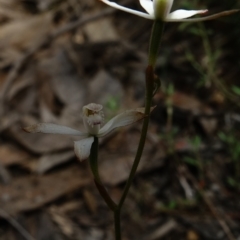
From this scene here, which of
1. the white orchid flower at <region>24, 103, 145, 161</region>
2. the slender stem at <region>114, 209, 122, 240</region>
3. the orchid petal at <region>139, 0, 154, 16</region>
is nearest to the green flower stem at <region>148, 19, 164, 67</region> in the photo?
the orchid petal at <region>139, 0, 154, 16</region>

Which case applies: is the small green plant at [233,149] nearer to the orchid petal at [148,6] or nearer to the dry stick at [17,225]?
the dry stick at [17,225]

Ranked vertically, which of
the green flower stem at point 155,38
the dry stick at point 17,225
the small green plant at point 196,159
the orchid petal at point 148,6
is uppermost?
the orchid petal at point 148,6

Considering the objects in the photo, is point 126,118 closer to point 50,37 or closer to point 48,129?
point 48,129

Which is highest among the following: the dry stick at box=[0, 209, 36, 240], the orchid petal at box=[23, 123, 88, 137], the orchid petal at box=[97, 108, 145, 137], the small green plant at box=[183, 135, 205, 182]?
the orchid petal at box=[97, 108, 145, 137]

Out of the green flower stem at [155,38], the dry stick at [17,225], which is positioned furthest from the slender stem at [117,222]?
the dry stick at [17,225]

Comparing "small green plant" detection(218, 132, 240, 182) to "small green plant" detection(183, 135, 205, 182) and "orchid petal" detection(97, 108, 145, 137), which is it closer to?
"small green plant" detection(183, 135, 205, 182)

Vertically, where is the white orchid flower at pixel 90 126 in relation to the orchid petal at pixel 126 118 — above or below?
below

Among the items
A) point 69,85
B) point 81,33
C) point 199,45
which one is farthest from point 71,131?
point 81,33

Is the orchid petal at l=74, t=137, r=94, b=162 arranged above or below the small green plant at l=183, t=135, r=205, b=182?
above
